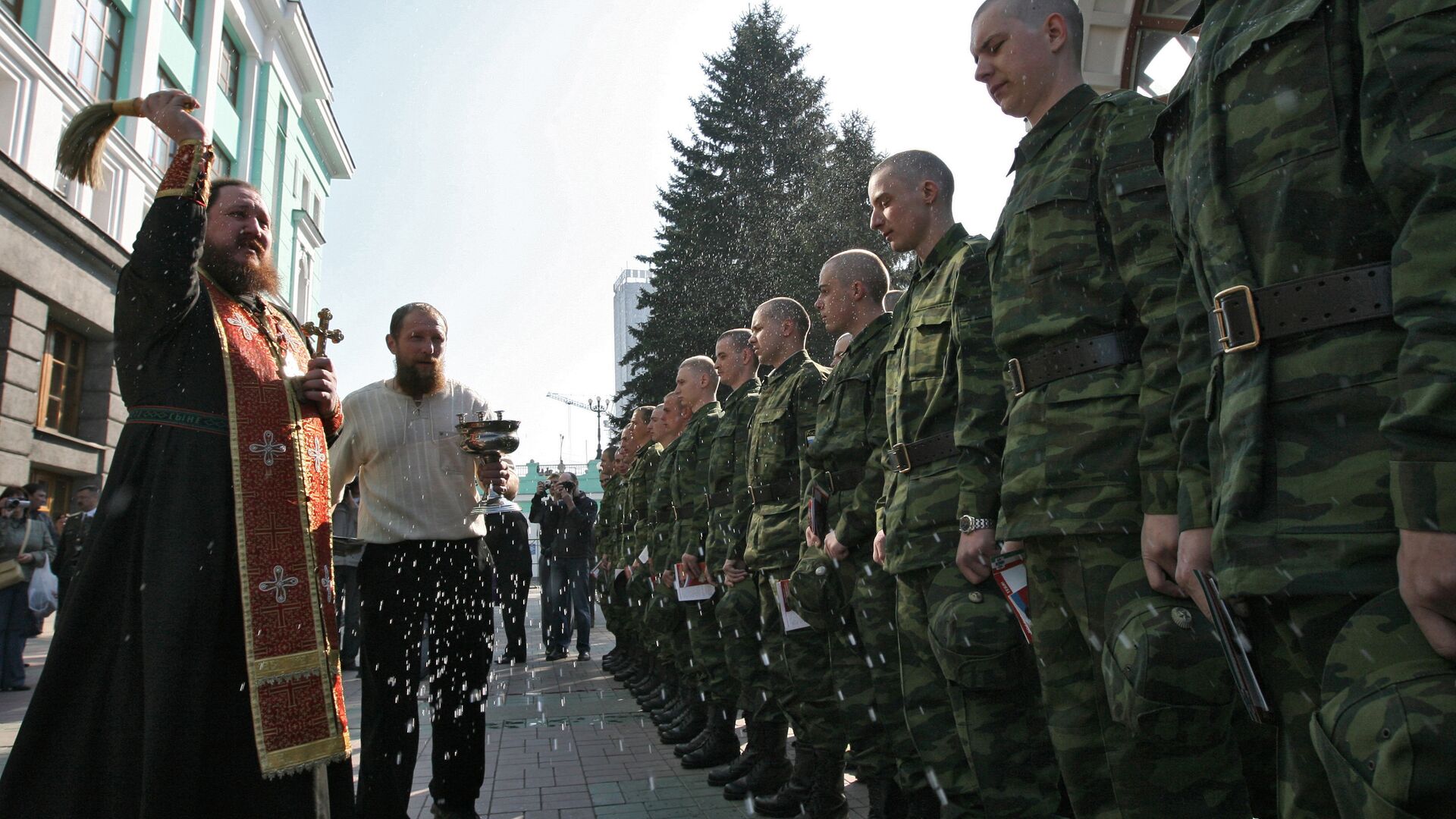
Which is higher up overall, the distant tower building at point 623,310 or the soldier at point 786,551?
the distant tower building at point 623,310

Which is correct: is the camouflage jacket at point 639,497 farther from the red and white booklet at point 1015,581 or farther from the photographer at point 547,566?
the red and white booklet at point 1015,581

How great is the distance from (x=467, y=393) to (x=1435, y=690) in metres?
4.00

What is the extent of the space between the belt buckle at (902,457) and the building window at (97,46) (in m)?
17.2

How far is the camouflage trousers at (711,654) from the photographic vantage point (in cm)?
580

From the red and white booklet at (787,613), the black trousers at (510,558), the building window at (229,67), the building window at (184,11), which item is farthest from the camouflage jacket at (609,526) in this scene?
the building window at (229,67)

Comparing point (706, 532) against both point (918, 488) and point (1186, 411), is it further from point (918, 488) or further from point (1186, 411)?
point (1186, 411)

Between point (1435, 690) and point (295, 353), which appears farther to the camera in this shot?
point (295, 353)

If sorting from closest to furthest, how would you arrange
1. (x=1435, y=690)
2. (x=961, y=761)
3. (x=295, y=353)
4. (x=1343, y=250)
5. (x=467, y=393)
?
(x=1435, y=690), (x=1343, y=250), (x=961, y=761), (x=295, y=353), (x=467, y=393)

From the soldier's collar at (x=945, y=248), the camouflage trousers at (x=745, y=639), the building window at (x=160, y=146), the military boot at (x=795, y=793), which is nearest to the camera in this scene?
the soldier's collar at (x=945, y=248)

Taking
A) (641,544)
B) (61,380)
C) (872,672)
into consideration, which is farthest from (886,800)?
(61,380)

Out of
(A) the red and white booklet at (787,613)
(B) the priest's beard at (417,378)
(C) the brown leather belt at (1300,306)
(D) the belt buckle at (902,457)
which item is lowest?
(A) the red and white booklet at (787,613)

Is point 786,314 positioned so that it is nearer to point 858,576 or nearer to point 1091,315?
point 858,576

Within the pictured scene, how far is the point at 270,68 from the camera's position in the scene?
1062 inches

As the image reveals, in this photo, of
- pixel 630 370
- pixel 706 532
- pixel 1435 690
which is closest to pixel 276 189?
pixel 630 370
